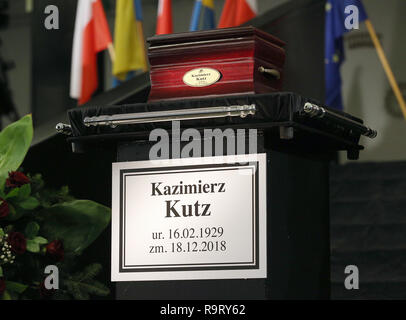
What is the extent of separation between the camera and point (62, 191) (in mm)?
4617

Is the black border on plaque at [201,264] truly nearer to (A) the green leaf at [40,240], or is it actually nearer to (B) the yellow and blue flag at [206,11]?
(A) the green leaf at [40,240]

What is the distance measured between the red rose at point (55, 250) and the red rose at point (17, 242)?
0.43 feet

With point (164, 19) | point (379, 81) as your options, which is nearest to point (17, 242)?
point (164, 19)

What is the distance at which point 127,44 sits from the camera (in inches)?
302

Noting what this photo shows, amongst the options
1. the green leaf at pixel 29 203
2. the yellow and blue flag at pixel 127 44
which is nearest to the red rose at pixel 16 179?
the green leaf at pixel 29 203

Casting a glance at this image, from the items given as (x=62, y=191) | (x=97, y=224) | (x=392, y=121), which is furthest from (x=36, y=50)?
(x=97, y=224)

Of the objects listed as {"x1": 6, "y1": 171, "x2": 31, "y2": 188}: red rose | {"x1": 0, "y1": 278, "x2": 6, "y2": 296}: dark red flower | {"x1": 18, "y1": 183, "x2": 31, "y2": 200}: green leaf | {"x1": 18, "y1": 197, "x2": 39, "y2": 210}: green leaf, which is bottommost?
{"x1": 0, "y1": 278, "x2": 6, "y2": 296}: dark red flower

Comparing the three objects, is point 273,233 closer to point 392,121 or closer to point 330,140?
point 330,140

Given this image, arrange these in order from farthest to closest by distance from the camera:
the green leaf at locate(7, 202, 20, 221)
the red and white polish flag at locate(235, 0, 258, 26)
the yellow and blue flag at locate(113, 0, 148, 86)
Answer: the yellow and blue flag at locate(113, 0, 148, 86)
the red and white polish flag at locate(235, 0, 258, 26)
the green leaf at locate(7, 202, 20, 221)

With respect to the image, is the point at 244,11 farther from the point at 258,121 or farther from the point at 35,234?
the point at 258,121

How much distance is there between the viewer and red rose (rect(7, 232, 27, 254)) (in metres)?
4.10

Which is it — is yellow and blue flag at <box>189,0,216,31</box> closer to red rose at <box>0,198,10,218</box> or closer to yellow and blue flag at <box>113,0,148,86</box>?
yellow and blue flag at <box>113,0,148,86</box>

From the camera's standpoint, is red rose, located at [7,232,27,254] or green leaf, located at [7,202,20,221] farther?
green leaf, located at [7,202,20,221]

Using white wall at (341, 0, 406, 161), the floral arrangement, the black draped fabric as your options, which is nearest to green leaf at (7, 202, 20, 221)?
the floral arrangement
